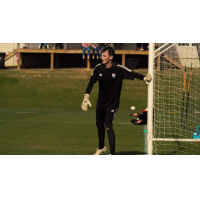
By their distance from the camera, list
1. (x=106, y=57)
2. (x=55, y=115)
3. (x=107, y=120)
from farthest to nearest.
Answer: (x=55, y=115) < (x=107, y=120) < (x=106, y=57)

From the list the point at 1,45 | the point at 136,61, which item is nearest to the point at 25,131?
the point at 136,61

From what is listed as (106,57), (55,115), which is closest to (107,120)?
(106,57)

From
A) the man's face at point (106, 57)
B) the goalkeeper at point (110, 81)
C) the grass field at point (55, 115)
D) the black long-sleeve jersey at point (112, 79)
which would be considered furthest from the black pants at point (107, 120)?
the man's face at point (106, 57)

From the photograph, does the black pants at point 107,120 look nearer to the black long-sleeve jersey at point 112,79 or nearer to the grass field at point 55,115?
the black long-sleeve jersey at point 112,79

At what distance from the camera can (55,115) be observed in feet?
44.7

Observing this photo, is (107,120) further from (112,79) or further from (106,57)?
(106,57)

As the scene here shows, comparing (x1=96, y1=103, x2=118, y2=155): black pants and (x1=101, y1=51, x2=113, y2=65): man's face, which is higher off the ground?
(x1=101, y1=51, x2=113, y2=65): man's face

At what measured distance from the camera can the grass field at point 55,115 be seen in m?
7.02

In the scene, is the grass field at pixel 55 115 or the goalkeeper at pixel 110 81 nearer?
the goalkeeper at pixel 110 81

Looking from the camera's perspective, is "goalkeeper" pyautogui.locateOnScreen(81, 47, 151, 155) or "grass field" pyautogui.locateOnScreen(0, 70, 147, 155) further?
"grass field" pyautogui.locateOnScreen(0, 70, 147, 155)

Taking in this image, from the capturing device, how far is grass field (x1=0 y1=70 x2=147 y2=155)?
7016 mm

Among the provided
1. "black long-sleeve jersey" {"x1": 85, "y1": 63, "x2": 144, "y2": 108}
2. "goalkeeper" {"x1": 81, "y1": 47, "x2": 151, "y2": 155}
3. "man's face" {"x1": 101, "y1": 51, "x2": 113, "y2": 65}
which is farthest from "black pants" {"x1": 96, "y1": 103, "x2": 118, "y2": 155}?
"man's face" {"x1": 101, "y1": 51, "x2": 113, "y2": 65}

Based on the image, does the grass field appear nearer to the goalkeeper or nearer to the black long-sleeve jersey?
the goalkeeper

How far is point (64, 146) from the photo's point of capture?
23.1 feet
